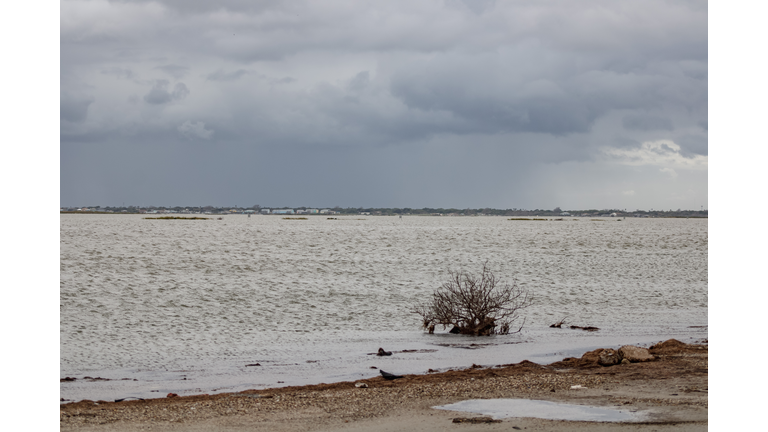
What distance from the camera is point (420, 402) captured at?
34.5 ft

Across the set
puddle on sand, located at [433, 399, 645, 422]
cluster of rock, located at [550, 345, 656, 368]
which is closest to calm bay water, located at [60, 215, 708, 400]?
cluster of rock, located at [550, 345, 656, 368]

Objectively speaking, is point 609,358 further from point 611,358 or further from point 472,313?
point 472,313

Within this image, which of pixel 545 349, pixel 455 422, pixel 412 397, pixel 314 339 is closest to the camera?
pixel 455 422

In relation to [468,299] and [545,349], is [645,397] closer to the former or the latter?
[545,349]

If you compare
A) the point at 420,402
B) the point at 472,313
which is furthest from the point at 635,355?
the point at 472,313

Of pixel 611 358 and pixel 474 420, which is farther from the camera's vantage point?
pixel 611 358

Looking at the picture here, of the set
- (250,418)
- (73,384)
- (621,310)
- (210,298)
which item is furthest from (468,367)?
(210,298)

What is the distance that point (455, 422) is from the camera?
9.11 meters

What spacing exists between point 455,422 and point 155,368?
846 cm

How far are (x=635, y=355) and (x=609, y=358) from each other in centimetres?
63

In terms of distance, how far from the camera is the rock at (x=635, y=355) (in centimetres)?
1366

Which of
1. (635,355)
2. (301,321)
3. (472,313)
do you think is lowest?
(301,321)

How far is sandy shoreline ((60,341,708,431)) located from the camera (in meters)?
9.06

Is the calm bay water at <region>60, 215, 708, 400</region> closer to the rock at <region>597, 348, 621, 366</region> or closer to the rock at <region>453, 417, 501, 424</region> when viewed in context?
the rock at <region>597, 348, 621, 366</region>
